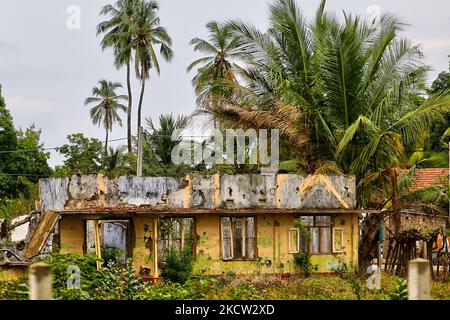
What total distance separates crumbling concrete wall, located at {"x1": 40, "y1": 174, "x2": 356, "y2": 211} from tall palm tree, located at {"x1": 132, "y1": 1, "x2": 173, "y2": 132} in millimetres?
24442

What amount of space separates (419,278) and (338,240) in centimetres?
1620

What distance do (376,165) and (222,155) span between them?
11850 millimetres

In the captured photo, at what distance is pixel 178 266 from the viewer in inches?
878

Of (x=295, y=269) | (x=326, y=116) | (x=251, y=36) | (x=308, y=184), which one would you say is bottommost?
(x=295, y=269)

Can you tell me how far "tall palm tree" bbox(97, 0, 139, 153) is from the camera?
47016mm

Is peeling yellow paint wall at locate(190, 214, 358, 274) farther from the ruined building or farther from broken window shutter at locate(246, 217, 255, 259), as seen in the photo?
broken window shutter at locate(246, 217, 255, 259)

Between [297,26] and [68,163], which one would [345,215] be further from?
[68,163]

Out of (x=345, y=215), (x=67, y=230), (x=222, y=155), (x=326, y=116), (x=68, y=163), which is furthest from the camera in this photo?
(x=68, y=163)

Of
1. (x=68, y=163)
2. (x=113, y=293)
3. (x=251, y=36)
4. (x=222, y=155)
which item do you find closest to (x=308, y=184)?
(x=251, y=36)

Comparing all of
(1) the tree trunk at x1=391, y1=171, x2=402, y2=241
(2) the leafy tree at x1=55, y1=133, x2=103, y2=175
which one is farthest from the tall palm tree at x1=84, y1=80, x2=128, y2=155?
(1) the tree trunk at x1=391, y1=171, x2=402, y2=241

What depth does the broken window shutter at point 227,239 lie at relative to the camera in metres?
23.4

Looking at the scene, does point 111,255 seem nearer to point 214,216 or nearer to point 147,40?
point 214,216

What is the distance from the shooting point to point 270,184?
23188mm

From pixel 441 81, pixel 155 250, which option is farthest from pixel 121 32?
pixel 155 250
